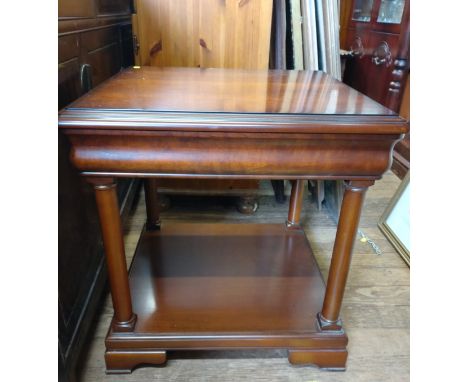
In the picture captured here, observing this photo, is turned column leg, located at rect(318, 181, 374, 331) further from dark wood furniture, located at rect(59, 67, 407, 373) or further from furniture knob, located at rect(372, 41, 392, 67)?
furniture knob, located at rect(372, 41, 392, 67)

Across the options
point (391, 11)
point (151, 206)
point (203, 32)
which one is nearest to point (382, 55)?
point (391, 11)

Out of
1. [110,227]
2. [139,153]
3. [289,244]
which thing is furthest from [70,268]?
[289,244]

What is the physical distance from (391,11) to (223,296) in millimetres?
1866

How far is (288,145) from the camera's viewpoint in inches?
27.5

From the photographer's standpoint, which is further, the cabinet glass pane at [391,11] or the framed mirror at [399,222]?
the cabinet glass pane at [391,11]

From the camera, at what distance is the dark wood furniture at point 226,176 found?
674 mm

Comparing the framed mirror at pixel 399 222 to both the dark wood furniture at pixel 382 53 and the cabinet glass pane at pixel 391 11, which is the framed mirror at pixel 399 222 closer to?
the dark wood furniture at pixel 382 53

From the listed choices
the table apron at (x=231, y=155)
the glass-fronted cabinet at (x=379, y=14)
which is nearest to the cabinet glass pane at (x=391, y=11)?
the glass-fronted cabinet at (x=379, y=14)

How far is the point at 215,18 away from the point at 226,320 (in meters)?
1.04

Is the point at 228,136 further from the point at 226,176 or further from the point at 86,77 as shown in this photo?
the point at 86,77

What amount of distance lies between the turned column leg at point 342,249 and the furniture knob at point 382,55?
5.21ft

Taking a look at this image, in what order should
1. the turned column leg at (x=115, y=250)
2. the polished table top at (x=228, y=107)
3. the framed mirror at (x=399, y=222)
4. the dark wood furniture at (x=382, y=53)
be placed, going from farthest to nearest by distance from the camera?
the dark wood furniture at (x=382, y=53) → the framed mirror at (x=399, y=222) → the turned column leg at (x=115, y=250) → the polished table top at (x=228, y=107)
